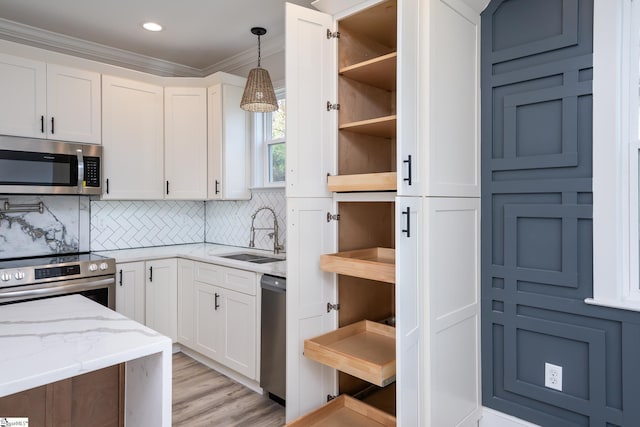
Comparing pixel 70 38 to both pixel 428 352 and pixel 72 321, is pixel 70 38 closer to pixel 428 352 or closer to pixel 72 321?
pixel 72 321

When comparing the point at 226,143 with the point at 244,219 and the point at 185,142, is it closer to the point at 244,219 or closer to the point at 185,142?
the point at 185,142

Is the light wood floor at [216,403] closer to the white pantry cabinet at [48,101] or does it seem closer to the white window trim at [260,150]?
the white window trim at [260,150]

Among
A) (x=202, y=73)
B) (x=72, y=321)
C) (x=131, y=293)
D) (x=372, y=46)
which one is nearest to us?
(x=72, y=321)

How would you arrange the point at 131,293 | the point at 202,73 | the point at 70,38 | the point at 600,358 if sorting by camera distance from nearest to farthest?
1. the point at 600,358
2. the point at 131,293
3. the point at 70,38
4. the point at 202,73

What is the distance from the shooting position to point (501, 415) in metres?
2.23

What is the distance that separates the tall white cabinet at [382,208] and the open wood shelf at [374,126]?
0.03ft

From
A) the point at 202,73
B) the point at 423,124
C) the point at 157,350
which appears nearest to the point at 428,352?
the point at 423,124

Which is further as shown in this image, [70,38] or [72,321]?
[70,38]

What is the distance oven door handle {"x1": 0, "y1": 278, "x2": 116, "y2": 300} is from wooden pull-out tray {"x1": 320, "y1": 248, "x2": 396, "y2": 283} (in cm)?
182

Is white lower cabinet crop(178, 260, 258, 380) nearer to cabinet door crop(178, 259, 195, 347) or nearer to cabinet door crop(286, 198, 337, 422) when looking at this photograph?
cabinet door crop(178, 259, 195, 347)

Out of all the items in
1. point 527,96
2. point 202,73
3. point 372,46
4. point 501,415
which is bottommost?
point 501,415

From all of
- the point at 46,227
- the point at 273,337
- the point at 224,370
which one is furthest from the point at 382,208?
the point at 46,227

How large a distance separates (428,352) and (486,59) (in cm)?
161

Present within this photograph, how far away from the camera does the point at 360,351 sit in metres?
2.11
